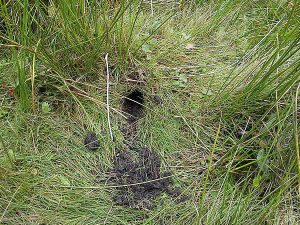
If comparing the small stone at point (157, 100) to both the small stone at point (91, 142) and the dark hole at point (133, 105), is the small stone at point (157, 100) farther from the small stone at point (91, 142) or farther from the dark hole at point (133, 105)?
the small stone at point (91, 142)

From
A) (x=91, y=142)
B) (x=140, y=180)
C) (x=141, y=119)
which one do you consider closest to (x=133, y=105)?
(x=141, y=119)

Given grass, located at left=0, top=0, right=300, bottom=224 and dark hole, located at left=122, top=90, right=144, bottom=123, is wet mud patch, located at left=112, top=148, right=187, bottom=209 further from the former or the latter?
dark hole, located at left=122, top=90, right=144, bottom=123

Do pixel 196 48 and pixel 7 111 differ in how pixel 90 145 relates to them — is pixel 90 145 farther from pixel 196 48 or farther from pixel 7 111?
pixel 196 48

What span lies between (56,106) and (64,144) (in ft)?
0.71

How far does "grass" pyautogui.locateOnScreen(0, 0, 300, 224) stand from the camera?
5.27ft

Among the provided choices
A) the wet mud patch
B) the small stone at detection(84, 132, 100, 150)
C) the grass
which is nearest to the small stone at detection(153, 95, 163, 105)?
the grass

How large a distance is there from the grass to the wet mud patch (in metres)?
0.03

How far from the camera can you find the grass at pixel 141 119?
5.27 feet

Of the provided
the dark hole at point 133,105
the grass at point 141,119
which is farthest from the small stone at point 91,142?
the dark hole at point 133,105

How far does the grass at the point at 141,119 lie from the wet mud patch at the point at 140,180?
1.4 inches

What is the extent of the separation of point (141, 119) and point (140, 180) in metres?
0.33

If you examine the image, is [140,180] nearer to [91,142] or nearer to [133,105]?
[91,142]

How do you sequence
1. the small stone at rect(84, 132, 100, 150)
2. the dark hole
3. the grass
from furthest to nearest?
the dark hole
the small stone at rect(84, 132, 100, 150)
the grass

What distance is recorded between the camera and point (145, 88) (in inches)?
76.2
